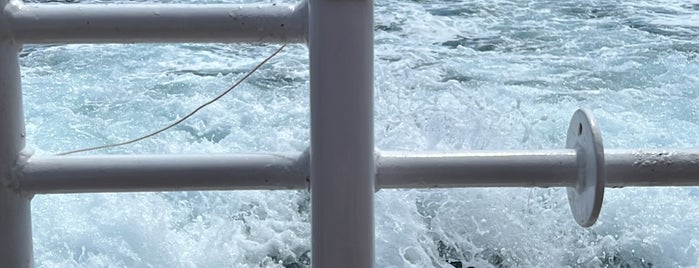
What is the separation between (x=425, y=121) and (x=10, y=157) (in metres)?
2.71

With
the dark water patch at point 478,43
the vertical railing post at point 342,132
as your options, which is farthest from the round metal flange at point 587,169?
the dark water patch at point 478,43

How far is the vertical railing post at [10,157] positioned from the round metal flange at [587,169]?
1.48 ft

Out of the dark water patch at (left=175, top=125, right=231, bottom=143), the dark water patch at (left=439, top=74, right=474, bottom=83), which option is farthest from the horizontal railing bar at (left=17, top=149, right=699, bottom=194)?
the dark water patch at (left=439, top=74, right=474, bottom=83)

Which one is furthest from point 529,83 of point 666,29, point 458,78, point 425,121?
point 666,29

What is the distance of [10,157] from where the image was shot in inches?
31.9

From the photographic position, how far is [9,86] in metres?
0.80

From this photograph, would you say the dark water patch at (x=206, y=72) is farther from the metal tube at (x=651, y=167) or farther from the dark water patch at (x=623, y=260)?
the metal tube at (x=651, y=167)

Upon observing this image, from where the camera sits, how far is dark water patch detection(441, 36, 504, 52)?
14.2ft

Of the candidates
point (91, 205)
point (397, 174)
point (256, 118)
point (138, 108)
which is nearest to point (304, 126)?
point (256, 118)

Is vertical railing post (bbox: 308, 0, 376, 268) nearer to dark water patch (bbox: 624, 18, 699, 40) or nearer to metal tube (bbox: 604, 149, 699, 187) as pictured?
metal tube (bbox: 604, 149, 699, 187)

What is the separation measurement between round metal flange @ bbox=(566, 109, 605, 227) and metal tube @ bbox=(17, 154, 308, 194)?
0.73ft

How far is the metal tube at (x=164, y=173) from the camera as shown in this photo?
2.65ft

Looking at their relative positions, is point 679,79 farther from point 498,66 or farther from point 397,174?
point 397,174

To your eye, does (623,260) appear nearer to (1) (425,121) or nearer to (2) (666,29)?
(1) (425,121)
